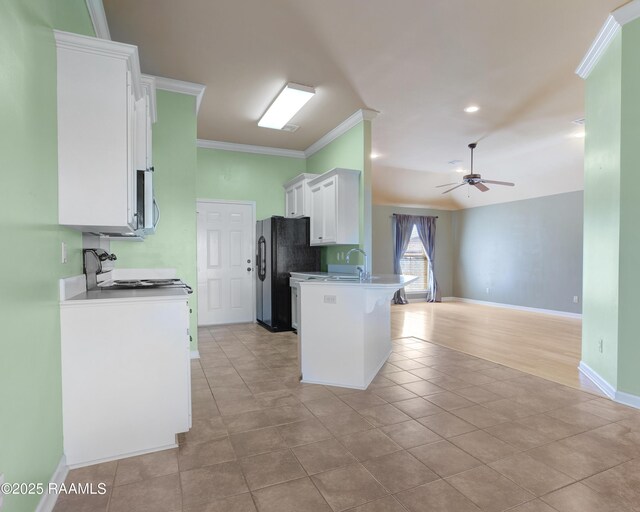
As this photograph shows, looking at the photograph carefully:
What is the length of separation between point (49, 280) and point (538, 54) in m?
4.26

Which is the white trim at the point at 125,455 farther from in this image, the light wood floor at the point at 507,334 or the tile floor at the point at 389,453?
the light wood floor at the point at 507,334

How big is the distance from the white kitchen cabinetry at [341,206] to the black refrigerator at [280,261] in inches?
28.6

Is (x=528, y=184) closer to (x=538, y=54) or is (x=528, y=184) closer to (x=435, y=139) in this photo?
(x=435, y=139)

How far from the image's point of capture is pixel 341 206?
4.78 m

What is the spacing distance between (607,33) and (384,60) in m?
1.83

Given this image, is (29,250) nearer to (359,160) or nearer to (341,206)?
(341,206)

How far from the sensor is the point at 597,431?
7.82 feet

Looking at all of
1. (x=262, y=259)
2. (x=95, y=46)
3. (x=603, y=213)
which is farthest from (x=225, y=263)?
(x=603, y=213)

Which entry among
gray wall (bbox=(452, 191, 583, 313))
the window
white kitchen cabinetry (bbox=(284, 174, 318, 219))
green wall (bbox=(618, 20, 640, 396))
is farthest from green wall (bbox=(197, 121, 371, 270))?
gray wall (bbox=(452, 191, 583, 313))

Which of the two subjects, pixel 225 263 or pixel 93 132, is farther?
pixel 225 263

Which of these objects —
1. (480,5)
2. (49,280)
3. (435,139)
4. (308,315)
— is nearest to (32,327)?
(49,280)

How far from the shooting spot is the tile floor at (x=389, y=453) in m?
1.71

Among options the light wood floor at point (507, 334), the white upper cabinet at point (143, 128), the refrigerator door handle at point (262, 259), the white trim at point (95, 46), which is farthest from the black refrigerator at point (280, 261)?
the white trim at point (95, 46)

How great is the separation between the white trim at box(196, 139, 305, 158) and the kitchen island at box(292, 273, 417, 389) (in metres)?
3.62
